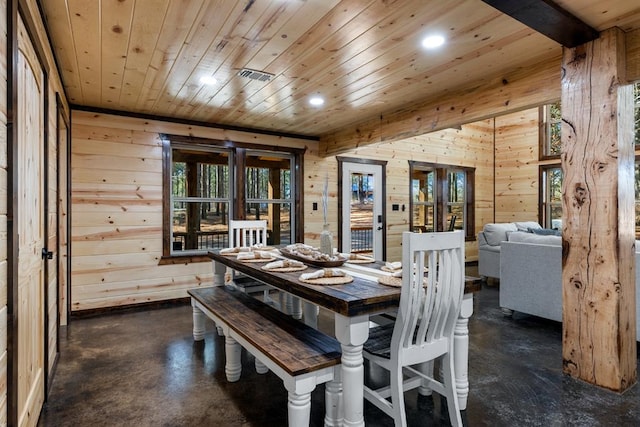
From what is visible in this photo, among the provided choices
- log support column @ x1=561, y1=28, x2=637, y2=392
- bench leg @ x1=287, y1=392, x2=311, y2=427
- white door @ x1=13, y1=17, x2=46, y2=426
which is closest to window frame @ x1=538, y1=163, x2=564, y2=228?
log support column @ x1=561, y1=28, x2=637, y2=392

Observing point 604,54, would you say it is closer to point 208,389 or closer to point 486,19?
point 486,19

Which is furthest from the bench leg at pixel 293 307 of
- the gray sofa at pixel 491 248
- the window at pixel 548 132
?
the window at pixel 548 132

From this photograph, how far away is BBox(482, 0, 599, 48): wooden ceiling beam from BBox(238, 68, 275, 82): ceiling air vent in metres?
1.83

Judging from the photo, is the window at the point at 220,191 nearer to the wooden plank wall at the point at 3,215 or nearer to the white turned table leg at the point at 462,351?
the wooden plank wall at the point at 3,215

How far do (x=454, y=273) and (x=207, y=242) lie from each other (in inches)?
175

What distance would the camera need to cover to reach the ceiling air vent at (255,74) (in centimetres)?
303

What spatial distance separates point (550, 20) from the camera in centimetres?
208

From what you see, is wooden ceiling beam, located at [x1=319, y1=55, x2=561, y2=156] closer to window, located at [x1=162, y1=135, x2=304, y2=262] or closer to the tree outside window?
window, located at [x1=162, y1=135, x2=304, y2=262]

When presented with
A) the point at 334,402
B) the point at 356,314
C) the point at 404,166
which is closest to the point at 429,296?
the point at 356,314

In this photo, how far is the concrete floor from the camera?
2.07 m

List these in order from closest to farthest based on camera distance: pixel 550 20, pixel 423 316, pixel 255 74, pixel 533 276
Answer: pixel 423 316 < pixel 550 20 < pixel 255 74 < pixel 533 276

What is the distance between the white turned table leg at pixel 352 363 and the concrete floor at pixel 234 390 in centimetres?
37

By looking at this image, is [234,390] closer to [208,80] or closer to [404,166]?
[208,80]

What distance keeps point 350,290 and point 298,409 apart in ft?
1.99
